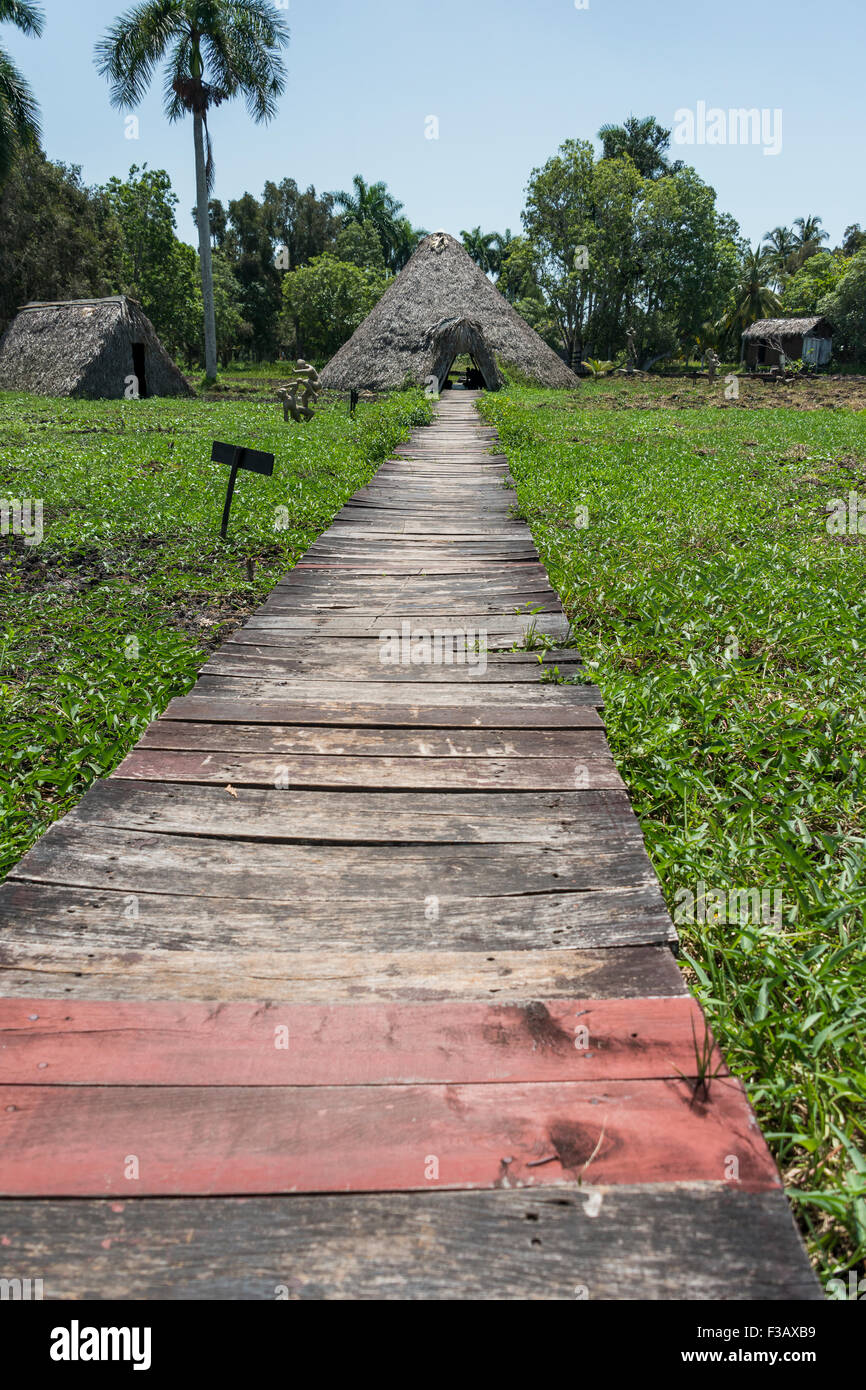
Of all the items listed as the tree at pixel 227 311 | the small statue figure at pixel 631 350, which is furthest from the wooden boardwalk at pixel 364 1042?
the small statue figure at pixel 631 350

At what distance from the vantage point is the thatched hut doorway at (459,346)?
23.2 meters

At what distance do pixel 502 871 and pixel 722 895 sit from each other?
0.67 m

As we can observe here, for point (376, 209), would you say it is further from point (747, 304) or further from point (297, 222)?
point (747, 304)

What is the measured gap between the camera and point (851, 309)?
42.8 meters

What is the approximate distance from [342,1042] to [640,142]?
203 feet

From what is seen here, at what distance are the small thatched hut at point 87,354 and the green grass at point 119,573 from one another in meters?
9.29

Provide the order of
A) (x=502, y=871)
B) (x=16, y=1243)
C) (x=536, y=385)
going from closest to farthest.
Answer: (x=16, y=1243)
(x=502, y=871)
(x=536, y=385)

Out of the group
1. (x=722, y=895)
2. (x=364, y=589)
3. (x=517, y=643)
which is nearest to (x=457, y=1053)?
(x=722, y=895)

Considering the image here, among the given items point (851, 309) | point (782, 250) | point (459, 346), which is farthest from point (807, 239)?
point (459, 346)

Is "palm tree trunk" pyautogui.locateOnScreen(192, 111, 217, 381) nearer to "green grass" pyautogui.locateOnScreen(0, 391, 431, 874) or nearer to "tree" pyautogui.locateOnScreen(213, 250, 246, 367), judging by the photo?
"tree" pyautogui.locateOnScreen(213, 250, 246, 367)

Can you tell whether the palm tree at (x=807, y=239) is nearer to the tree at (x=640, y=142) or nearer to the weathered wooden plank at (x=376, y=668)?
the tree at (x=640, y=142)

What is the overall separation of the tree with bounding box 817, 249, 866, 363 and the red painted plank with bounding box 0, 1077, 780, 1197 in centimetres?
5056

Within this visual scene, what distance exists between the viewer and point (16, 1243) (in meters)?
1.38

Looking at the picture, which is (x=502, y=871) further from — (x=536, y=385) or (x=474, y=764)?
(x=536, y=385)
